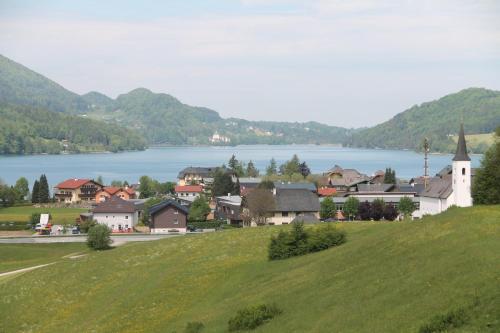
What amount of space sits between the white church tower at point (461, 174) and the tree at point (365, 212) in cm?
3572

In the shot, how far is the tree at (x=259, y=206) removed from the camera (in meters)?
81.3

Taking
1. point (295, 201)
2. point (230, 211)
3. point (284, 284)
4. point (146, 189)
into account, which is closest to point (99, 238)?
point (295, 201)

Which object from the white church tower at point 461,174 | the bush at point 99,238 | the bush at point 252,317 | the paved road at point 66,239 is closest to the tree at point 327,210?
the paved road at point 66,239

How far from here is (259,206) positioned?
81.4 m

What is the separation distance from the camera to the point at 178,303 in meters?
32.8

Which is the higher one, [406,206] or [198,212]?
[406,206]

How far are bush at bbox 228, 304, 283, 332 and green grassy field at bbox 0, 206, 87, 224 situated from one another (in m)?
75.6

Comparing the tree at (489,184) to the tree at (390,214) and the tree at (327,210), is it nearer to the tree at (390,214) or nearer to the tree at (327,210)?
the tree at (390,214)

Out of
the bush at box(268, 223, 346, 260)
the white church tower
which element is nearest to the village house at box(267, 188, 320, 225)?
the white church tower

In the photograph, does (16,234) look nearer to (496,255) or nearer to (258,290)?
(258,290)

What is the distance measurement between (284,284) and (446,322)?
1227cm

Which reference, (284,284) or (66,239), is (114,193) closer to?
(66,239)

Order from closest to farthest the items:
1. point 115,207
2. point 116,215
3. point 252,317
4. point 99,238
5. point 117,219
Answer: point 252,317, point 99,238, point 116,215, point 117,219, point 115,207

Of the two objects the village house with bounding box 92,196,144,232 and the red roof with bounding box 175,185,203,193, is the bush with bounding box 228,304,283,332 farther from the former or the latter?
the red roof with bounding box 175,185,203,193
